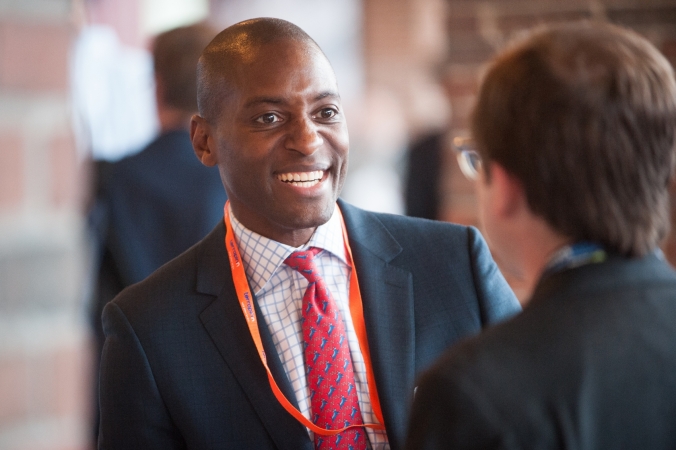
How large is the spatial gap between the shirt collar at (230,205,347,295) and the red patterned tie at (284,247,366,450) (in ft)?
0.33

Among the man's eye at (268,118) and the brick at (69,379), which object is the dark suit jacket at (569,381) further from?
the man's eye at (268,118)

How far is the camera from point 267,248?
1.77 metres

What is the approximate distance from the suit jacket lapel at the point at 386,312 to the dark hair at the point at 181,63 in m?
1.34

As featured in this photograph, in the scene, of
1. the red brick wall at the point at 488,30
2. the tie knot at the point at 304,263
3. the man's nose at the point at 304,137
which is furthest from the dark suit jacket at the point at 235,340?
the red brick wall at the point at 488,30

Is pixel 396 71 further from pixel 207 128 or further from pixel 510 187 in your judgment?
pixel 510 187

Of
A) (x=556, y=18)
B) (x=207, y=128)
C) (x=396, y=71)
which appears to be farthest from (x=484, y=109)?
(x=396, y=71)

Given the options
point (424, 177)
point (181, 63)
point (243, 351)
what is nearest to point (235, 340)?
point (243, 351)

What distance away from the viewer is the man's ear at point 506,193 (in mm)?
1247

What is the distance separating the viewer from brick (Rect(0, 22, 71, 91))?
0.88 metres

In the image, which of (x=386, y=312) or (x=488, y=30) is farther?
(x=488, y=30)

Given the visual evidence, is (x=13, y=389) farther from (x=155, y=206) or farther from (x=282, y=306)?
(x=155, y=206)

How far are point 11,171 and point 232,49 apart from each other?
952mm

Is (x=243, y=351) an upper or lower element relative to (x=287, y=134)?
lower

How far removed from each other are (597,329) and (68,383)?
690mm
